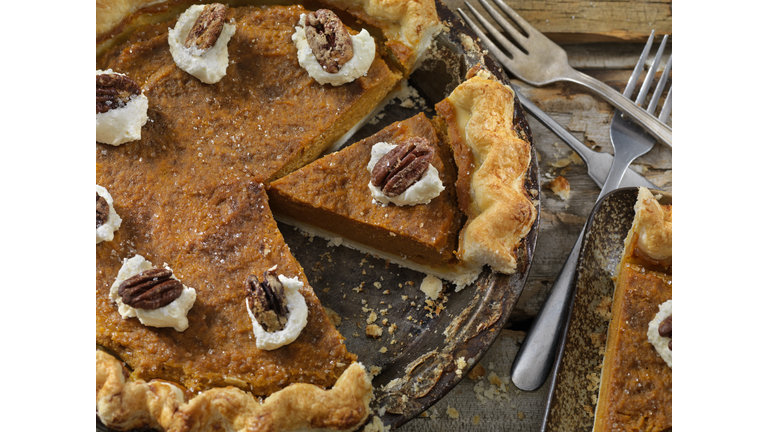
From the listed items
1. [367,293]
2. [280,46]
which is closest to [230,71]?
[280,46]

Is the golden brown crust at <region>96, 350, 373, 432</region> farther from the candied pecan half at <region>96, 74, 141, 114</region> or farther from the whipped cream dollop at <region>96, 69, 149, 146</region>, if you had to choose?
the candied pecan half at <region>96, 74, 141, 114</region>

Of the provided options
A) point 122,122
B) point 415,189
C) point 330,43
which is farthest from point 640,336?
point 122,122

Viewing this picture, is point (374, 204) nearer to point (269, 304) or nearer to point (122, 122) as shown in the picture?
point (269, 304)

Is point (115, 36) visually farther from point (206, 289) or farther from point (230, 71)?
point (206, 289)

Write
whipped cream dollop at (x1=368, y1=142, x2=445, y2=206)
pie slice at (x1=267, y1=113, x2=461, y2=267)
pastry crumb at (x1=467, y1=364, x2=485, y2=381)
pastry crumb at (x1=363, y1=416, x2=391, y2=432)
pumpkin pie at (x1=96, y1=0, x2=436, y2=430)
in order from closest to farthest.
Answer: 1. pumpkin pie at (x1=96, y1=0, x2=436, y2=430)
2. pastry crumb at (x1=363, y1=416, x2=391, y2=432)
3. whipped cream dollop at (x1=368, y1=142, x2=445, y2=206)
4. pie slice at (x1=267, y1=113, x2=461, y2=267)
5. pastry crumb at (x1=467, y1=364, x2=485, y2=381)

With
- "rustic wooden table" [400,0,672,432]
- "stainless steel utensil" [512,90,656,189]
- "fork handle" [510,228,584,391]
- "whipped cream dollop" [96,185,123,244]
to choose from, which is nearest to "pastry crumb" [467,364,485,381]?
"rustic wooden table" [400,0,672,432]

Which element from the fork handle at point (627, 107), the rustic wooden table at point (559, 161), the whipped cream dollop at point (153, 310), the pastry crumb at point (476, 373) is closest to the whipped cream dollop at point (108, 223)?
the whipped cream dollop at point (153, 310)
